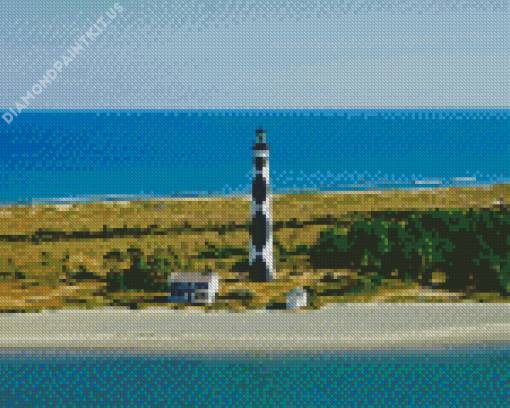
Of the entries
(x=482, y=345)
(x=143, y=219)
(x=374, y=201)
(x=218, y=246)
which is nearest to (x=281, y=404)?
(x=482, y=345)

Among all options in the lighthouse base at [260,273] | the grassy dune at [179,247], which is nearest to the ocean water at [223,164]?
the grassy dune at [179,247]

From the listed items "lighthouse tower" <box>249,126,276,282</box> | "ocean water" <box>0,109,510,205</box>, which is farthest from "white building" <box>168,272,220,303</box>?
"ocean water" <box>0,109,510,205</box>

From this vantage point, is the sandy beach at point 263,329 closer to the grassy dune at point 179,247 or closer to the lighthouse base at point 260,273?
the grassy dune at point 179,247

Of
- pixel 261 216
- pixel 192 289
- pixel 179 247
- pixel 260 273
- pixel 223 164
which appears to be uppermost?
pixel 223 164

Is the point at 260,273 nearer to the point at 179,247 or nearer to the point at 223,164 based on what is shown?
the point at 179,247

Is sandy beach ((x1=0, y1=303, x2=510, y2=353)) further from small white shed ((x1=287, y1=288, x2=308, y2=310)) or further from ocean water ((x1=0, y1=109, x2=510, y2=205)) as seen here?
ocean water ((x1=0, y1=109, x2=510, y2=205))

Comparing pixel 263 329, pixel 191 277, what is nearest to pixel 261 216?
pixel 191 277
